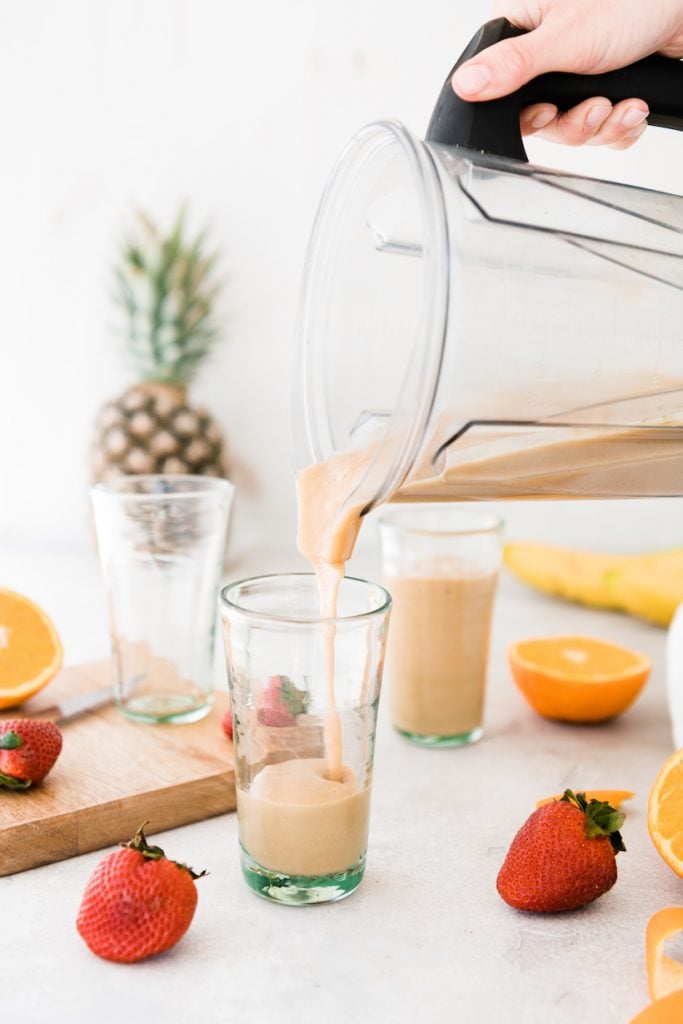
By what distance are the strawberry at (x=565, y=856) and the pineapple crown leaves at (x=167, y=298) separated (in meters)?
1.51

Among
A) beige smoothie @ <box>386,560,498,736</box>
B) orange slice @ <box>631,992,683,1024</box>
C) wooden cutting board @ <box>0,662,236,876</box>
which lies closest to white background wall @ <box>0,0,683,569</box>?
beige smoothie @ <box>386,560,498,736</box>

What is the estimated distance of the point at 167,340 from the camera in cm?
222

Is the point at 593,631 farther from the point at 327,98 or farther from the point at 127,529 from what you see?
the point at 327,98

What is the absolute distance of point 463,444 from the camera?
2.65 ft

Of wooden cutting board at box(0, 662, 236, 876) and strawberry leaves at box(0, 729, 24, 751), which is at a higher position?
strawberry leaves at box(0, 729, 24, 751)

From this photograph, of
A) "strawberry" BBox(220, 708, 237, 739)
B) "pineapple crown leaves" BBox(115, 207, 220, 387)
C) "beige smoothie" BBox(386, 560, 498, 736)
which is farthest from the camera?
"pineapple crown leaves" BBox(115, 207, 220, 387)

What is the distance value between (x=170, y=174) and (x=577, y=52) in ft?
4.72

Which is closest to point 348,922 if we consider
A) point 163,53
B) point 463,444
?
point 463,444

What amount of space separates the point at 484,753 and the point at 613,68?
69cm

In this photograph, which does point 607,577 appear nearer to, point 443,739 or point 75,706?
point 443,739

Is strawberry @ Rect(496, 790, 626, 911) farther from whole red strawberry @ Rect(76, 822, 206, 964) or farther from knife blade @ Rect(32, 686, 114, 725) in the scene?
knife blade @ Rect(32, 686, 114, 725)

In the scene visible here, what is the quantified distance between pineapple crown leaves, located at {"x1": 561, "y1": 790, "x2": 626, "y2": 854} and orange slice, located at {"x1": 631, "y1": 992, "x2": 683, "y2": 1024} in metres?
0.14

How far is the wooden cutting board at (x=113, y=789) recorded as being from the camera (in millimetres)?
921

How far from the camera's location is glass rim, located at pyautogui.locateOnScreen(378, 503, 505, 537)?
4.03 ft
